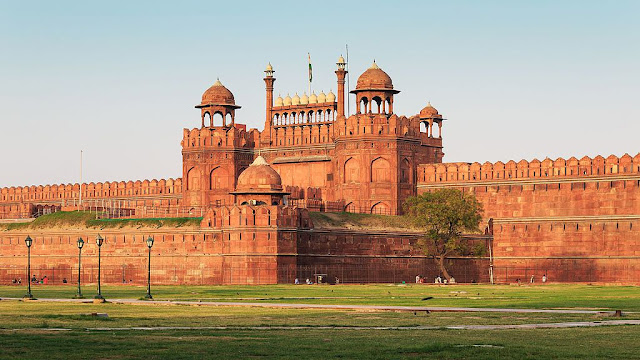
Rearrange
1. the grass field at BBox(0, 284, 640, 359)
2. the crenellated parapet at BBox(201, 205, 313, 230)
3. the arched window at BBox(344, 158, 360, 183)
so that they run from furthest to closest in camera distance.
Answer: the arched window at BBox(344, 158, 360, 183) < the crenellated parapet at BBox(201, 205, 313, 230) < the grass field at BBox(0, 284, 640, 359)

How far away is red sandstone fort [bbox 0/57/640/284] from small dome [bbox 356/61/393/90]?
11 cm

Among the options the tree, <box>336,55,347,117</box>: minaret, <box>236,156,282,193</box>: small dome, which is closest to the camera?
<box>236,156,282,193</box>: small dome

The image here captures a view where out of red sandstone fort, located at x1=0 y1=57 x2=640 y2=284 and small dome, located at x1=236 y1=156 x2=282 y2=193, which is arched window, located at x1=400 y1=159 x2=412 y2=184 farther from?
small dome, located at x1=236 y1=156 x2=282 y2=193

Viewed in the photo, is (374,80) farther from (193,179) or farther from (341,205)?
(193,179)

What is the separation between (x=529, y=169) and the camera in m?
105

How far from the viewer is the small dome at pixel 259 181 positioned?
93938 mm

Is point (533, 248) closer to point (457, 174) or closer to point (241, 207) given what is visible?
point (457, 174)

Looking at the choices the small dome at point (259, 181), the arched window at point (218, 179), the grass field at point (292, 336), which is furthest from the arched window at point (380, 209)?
the grass field at point (292, 336)

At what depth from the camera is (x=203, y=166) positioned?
373 ft

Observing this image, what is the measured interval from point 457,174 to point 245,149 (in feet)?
65.0

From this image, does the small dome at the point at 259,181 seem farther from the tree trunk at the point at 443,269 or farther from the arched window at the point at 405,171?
the arched window at the point at 405,171

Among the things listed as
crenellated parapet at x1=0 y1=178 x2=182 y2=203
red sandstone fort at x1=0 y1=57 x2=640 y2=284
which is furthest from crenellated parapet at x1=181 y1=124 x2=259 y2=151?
crenellated parapet at x1=0 y1=178 x2=182 y2=203

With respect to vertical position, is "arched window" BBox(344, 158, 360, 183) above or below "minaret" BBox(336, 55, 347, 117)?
below

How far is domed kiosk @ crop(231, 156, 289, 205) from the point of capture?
9362 cm
